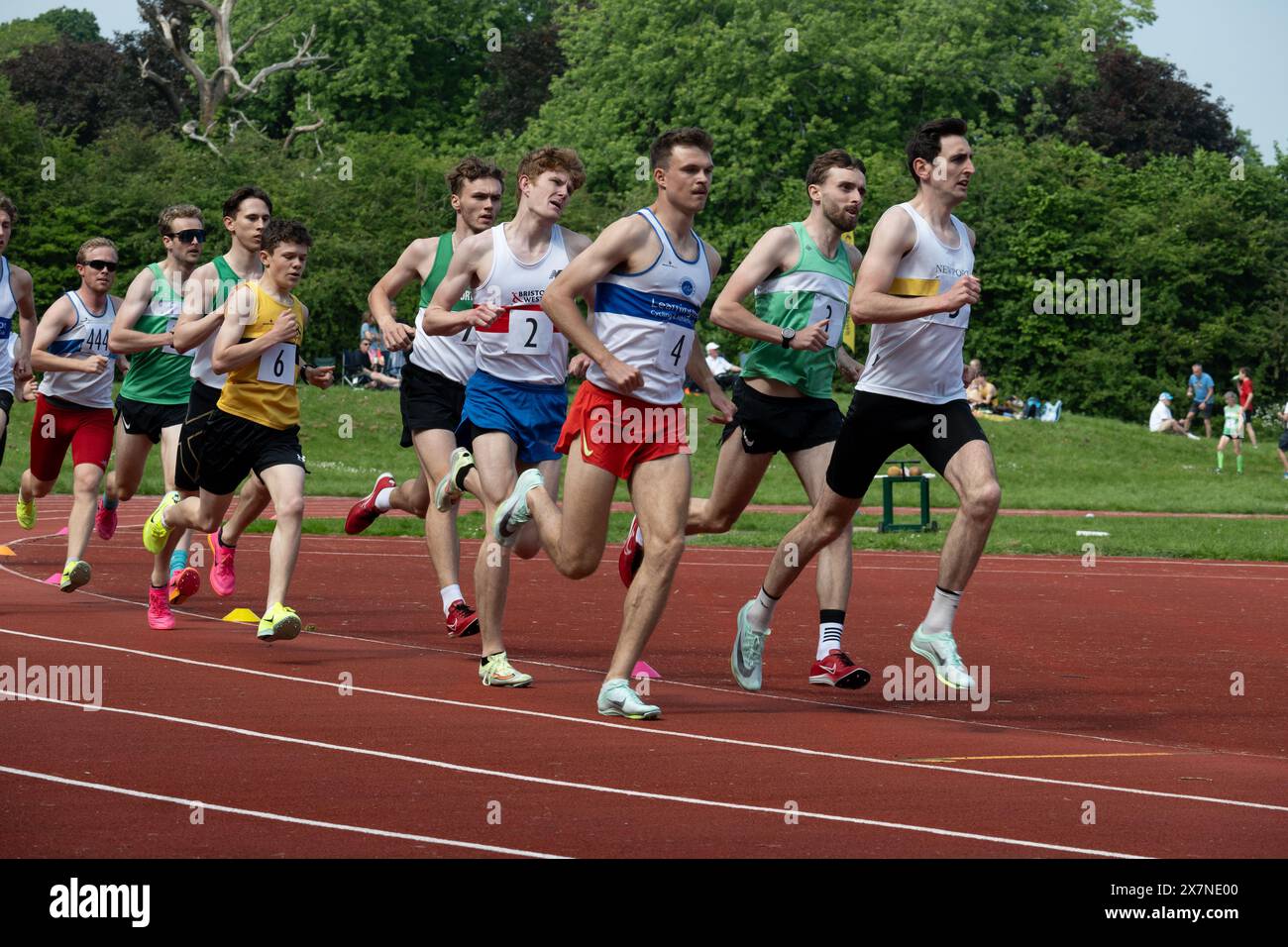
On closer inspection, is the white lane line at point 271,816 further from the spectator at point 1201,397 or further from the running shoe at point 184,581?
the spectator at point 1201,397

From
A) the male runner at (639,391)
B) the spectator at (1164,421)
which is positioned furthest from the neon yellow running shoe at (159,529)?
the spectator at (1164,421)

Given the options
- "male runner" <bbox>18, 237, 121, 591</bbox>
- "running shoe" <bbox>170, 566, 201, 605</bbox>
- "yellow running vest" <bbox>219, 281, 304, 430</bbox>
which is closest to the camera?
"yellow running vest" <bbox>219, 281, 304, 430</bbox>

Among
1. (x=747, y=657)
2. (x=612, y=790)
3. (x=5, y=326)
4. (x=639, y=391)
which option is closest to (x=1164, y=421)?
(x=5, y=326)

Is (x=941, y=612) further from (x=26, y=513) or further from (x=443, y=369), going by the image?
(x=26, y=513)

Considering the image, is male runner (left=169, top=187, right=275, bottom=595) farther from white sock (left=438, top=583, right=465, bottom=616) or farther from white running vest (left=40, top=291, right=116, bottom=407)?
white running vest (left=40, top=291, right=116, bottom=407)

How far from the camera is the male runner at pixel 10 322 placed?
11180 mm

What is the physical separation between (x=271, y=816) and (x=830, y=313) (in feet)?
13.9

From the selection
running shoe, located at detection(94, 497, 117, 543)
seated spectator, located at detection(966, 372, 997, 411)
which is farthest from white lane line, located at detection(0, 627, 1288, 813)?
seated spectator, located at detection(966, 372, 997, 411)

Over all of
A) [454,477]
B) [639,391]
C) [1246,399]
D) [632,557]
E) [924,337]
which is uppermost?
[1246,399]

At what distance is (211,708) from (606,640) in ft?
10.6

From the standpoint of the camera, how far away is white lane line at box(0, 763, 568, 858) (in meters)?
5.36

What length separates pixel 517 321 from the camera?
902 cm

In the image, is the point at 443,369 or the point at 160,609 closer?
the point at 443,369
